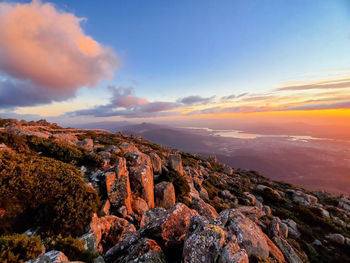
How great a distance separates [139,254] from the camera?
160 inches

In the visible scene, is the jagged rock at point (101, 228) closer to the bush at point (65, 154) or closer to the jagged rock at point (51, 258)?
the jagged rock at point (51, 258)

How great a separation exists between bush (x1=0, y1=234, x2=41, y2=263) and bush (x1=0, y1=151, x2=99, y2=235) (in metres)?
2.14

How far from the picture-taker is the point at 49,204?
19.9 ft

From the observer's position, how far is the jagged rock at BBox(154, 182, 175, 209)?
38.9 feet

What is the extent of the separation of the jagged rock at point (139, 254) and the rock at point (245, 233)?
8.44ft

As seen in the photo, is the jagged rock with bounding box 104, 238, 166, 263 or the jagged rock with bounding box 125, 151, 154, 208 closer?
the jagged rock with bounding box 104, 238, 166, 263

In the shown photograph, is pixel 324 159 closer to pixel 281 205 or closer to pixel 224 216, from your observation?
pixel 281 205

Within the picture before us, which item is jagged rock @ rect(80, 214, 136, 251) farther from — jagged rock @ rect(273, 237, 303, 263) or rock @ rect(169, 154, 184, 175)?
rock @ rect(169, 154, 184, 175)

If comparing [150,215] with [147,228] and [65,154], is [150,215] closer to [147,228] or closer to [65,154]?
[147,228]

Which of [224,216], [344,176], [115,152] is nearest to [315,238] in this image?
[224,216]

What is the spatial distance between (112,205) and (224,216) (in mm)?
6358

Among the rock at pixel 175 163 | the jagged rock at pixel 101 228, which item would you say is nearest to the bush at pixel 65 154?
the jagged rock at pixel 101 228

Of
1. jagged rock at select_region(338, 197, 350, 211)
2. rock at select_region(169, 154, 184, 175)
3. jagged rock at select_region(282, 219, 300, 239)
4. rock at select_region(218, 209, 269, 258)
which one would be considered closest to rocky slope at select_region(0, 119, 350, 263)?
rock at select_region(218, 209, 269, 258)

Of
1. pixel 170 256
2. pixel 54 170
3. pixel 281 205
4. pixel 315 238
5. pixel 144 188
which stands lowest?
pixel 281 205
